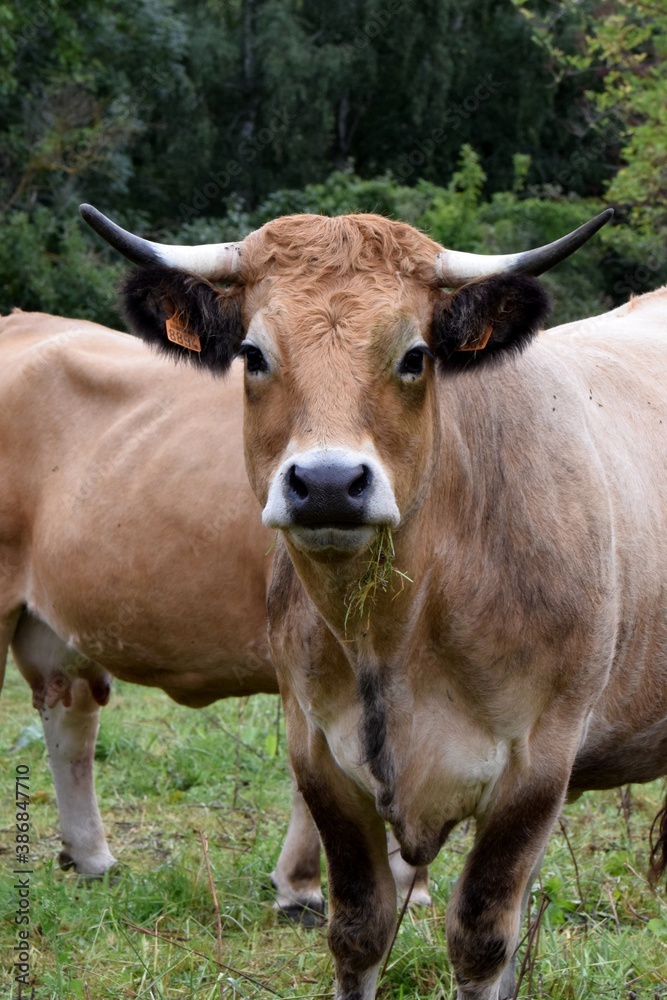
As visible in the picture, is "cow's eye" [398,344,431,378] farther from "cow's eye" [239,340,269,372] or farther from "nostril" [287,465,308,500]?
"nostril" [287,465,308,500]

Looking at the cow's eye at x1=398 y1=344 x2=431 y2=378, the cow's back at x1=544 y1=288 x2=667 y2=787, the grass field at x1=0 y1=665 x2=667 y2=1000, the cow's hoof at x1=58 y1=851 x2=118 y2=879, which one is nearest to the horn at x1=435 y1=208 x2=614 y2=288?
the cow's eye at x1=398 y1=344 x2=431 y2=378

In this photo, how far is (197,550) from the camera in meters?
4.94

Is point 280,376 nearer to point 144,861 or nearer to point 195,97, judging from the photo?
point 144,861

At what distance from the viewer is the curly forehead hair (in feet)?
10.3

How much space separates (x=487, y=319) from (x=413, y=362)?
0.91 ft

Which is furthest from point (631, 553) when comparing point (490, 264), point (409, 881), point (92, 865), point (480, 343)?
point (92, 865)

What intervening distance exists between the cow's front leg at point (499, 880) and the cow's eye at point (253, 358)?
4.47 feet

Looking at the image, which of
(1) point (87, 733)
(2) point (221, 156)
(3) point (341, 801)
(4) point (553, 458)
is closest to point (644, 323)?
(4) point (553, 458)

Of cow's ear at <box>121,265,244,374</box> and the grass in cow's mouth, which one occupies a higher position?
cow's ear at <box>121,265,244,374</box>

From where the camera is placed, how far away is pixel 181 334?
11.2ft

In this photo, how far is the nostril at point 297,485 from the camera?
106 inches

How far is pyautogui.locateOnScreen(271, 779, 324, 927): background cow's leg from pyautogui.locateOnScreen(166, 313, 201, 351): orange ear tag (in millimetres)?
2367

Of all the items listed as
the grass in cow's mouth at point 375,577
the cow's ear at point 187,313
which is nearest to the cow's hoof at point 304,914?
the grass in cow's mouth at point 375,577

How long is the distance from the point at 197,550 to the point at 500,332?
206 centimetres
